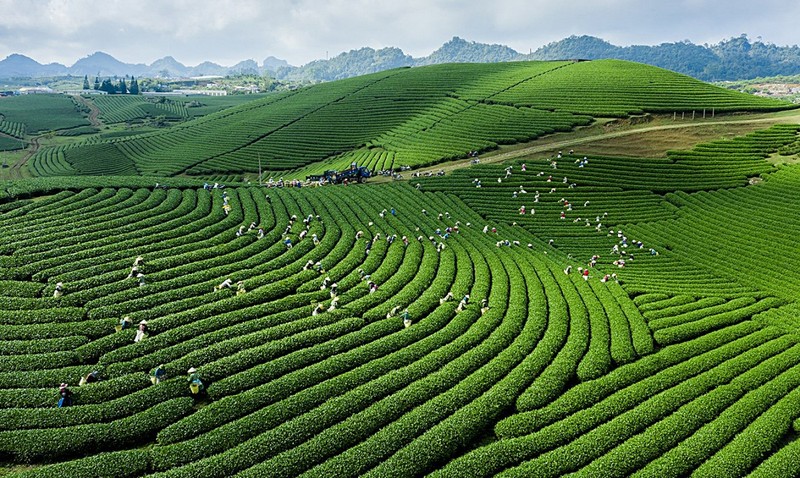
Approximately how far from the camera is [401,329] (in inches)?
1049

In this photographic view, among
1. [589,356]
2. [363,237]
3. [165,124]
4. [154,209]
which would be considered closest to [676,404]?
[589,356]

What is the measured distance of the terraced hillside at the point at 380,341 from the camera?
1828 centimetres

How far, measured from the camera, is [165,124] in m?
148

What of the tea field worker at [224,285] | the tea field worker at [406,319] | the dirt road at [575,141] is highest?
the dirt road at [575,141]

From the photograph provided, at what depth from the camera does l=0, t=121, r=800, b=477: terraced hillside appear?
1828cm

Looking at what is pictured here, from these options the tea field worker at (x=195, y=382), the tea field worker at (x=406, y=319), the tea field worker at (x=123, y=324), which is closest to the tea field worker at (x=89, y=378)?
the tea field worker at (x=123, y=324)

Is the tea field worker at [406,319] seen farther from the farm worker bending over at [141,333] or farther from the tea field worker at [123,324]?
the tea field worker at [123,324]

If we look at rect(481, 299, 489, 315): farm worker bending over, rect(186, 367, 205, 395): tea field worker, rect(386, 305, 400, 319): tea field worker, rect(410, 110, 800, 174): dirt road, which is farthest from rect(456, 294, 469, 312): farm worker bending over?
rect(410, 110, 800, 174): dirt road

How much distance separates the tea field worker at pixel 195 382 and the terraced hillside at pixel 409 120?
51.6 meters

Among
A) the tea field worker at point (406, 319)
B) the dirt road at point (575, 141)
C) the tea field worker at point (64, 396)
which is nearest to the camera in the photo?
the tea field worker at point (64, 396)

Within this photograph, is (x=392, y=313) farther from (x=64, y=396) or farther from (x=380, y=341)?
(x=64, y=396)

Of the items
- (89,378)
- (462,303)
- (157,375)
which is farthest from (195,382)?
(462,303)

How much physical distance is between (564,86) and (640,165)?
41.3 meters

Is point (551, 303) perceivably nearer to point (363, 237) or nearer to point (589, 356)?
point (589, 356)
